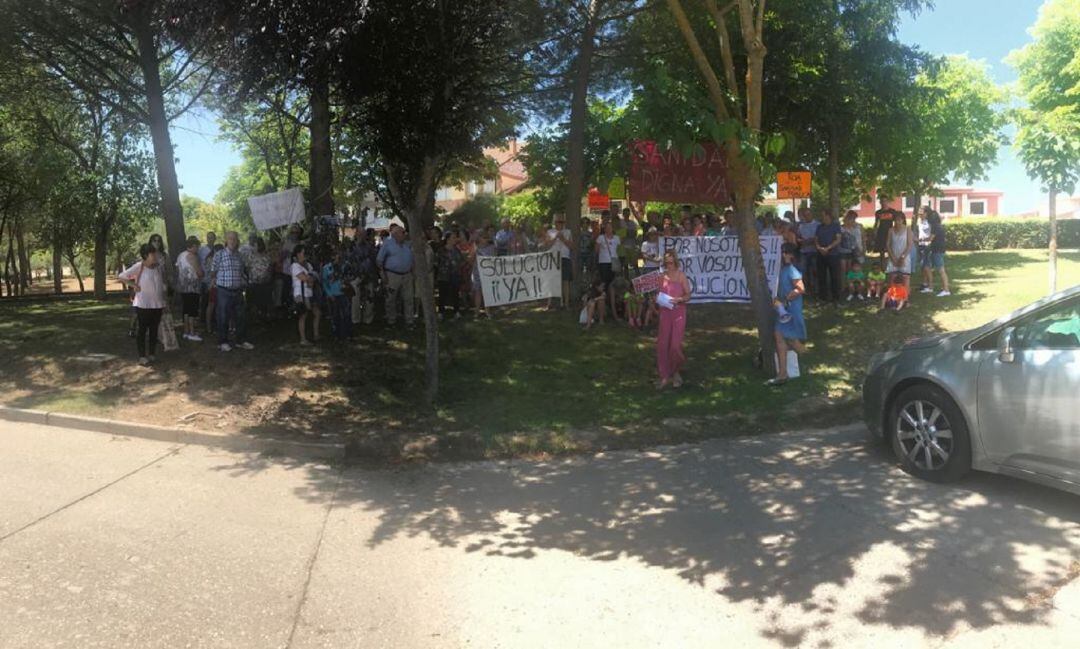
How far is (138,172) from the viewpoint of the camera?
77.5 feet

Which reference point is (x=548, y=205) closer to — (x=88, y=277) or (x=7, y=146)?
(x=7, y=146)

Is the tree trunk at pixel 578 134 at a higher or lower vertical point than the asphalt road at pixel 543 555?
higher

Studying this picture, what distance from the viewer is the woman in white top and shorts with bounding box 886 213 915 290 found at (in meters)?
11.3

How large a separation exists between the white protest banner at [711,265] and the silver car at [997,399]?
6127mm

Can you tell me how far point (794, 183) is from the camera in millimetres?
20703

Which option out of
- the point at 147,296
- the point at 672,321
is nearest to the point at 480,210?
the point at 147,296

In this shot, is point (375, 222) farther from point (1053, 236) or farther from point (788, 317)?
point (1053, 236)

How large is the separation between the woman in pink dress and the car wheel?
2.92 meters

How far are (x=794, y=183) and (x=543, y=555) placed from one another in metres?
18.2

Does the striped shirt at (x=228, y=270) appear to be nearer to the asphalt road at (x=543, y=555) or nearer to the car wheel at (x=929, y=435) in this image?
the asphalt road at (x=543, y=555)

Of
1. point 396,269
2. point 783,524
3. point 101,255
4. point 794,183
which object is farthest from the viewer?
point 101,255

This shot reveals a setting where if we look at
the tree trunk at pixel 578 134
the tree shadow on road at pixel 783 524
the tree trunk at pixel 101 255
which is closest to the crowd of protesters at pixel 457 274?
the tree trunk at pixel 578 134

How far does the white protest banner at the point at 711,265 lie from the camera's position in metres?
12.1

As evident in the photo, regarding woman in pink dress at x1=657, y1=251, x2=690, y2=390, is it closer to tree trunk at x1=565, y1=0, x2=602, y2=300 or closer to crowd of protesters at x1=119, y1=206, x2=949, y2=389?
crowd of protesters at x1=119, y1=206, x2=949, y2=389
